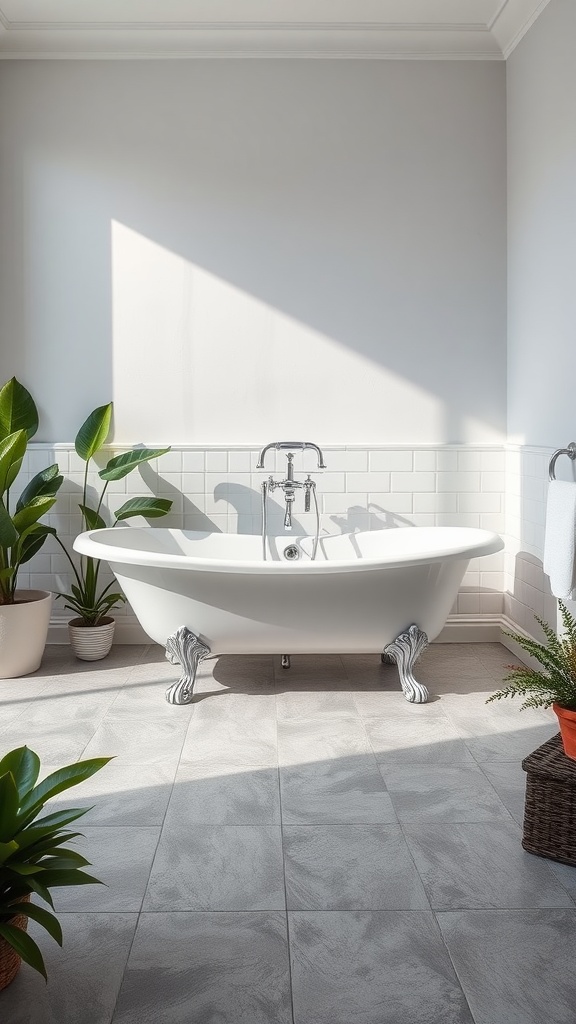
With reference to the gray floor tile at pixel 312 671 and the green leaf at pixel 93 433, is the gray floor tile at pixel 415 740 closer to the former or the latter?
the gray floor tile at pixel 312 671

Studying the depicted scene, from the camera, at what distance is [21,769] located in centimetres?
171

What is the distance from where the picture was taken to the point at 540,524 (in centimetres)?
396

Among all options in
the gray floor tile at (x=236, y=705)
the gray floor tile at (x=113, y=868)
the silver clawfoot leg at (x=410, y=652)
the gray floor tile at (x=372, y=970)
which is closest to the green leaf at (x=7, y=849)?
the gray floor tile at (x=113, y=868)

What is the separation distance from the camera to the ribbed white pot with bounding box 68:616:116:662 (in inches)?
165

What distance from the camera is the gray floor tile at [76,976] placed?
1.63m

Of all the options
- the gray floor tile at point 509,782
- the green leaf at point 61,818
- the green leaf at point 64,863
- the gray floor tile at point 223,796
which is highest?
the green leaf at point 61,818

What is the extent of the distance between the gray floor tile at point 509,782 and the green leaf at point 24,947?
149cm

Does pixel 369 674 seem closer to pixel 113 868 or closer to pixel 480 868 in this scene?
pixel 480 868

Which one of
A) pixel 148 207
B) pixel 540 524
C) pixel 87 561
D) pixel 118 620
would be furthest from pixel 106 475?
pixel 540 524

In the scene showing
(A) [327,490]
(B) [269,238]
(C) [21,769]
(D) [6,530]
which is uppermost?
(B) [269,238]

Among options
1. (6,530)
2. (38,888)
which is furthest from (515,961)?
(6,530)

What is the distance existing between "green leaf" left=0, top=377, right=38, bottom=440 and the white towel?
100 inches

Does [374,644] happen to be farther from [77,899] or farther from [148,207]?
[148,207]

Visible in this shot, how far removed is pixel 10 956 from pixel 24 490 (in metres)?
2.89
